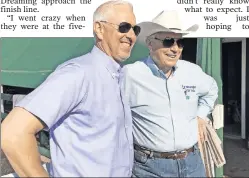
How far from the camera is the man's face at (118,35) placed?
5.77 feet

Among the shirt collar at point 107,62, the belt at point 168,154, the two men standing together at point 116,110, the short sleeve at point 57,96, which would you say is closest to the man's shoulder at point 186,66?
the two men standing together at point 116,110

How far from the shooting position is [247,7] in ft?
8.91

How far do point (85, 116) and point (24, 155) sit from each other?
298 millimetres

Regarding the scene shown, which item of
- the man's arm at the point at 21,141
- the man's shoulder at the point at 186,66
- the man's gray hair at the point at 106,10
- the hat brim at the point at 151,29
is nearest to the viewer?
the man's arm at the point at 21,141

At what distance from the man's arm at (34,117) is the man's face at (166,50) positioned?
827 mm

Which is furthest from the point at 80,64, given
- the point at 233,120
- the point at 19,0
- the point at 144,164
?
the point at 233,120

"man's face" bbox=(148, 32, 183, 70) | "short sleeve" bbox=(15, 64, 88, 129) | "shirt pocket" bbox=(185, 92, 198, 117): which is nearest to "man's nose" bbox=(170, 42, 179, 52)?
"man's face" bbox=(148, 32, 183, 70)

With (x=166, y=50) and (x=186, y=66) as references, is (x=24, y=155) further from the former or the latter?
(x=186, y=66)

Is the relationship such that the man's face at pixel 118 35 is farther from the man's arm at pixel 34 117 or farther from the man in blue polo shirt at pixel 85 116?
the man's arm at pixel 34 117

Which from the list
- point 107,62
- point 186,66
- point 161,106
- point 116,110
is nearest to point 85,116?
point 116,110

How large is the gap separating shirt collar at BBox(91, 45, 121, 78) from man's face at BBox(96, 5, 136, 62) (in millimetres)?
35

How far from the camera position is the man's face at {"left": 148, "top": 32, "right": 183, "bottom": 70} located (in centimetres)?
229

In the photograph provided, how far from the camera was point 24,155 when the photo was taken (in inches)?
59.7

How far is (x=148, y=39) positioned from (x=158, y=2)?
471mm
